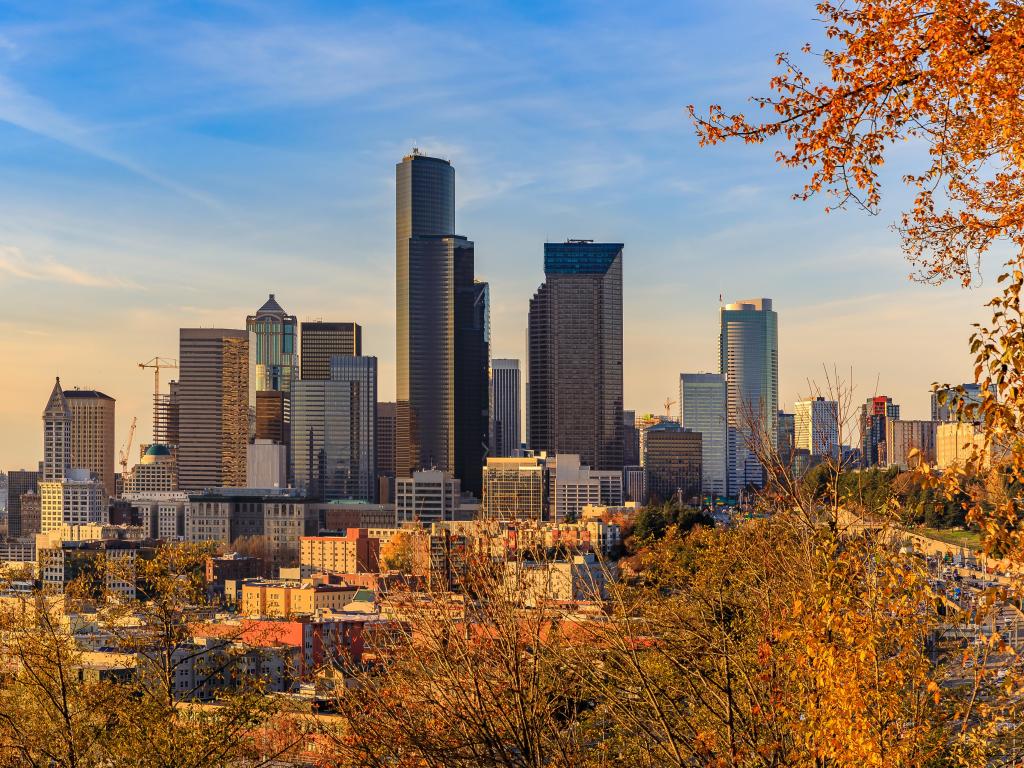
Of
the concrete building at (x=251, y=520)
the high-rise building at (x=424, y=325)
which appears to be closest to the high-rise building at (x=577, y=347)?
the high-rise building at (x=424, y=325)

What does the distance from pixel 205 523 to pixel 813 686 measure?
129466 millimetres

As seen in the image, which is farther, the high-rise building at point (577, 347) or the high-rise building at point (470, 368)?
the high-rise building at point (470, 368)

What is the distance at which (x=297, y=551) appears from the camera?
126m

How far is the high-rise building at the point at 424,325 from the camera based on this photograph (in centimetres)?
18338

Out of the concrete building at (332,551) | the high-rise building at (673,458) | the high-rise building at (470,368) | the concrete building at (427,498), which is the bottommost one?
the concrete building at (332,551)

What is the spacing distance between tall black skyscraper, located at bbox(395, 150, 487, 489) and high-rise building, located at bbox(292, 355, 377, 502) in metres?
8.82

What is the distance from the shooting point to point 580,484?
151000 millimetres

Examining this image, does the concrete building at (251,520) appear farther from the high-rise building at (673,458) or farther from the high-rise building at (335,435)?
the high-rise building at (335,435)

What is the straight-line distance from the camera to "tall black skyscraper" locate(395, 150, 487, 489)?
602 feet

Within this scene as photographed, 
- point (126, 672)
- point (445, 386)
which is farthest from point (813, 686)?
point (445, 386)

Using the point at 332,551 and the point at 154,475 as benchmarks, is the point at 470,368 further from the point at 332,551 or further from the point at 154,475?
the point at 332,551

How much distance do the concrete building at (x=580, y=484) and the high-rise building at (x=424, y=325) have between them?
28.9 metres

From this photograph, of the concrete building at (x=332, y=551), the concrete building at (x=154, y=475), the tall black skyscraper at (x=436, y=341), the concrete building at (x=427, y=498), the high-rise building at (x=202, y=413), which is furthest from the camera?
the concrete building at (x=154, y=475)

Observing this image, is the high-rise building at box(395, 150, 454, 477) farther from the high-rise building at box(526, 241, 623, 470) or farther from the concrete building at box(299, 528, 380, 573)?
the concrete building at box(299, 528, 380, 573)
